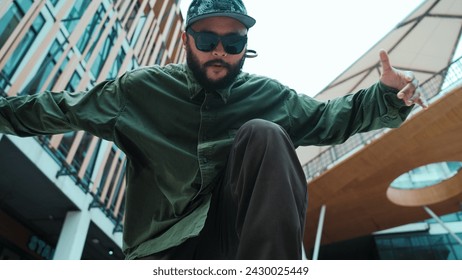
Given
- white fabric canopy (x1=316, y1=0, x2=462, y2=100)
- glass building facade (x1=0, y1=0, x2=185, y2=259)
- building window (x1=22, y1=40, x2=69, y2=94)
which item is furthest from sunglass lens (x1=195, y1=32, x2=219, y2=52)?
white fabric canopy (x1=316, y1=0, x2=462, y2=100)

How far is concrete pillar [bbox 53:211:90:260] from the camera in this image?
12969mm

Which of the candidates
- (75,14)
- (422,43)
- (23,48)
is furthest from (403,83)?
(422,43)

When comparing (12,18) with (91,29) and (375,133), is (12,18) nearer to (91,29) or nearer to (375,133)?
(91,29)

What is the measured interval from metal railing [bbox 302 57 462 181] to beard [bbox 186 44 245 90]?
1076 cm

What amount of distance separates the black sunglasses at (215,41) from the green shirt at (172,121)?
0.58 feet

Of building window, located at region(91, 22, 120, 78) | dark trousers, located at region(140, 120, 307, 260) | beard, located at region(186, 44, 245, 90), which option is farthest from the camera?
building window, located at region(91, 22, 120, 78)

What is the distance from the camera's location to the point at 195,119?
1.79 meters

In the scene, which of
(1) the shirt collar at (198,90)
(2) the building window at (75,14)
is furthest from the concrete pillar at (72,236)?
(1) the shirt collar at (198,90)

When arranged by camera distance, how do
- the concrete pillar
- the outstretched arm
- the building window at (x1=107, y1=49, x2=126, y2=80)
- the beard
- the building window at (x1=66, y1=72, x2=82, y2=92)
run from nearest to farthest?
1. the outstretched arm
2. the beard
3. the concrete pillar
4. the building window at (x1=66, y1=72, x2=82, y2=92)
5. the building window at (x1=107, y1=49, x2=126, y2=80)

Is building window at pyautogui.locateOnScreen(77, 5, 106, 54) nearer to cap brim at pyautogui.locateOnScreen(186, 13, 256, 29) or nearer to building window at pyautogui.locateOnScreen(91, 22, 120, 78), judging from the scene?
building window at pyautogui.locateOnScreen(91, 22, 120, 78)

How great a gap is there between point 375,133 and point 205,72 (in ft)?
42.2

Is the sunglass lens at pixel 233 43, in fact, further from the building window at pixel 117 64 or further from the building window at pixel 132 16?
the building window at pixel 132 16

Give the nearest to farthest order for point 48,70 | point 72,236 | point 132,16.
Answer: point 48,70, point 72,236, point 132,16
